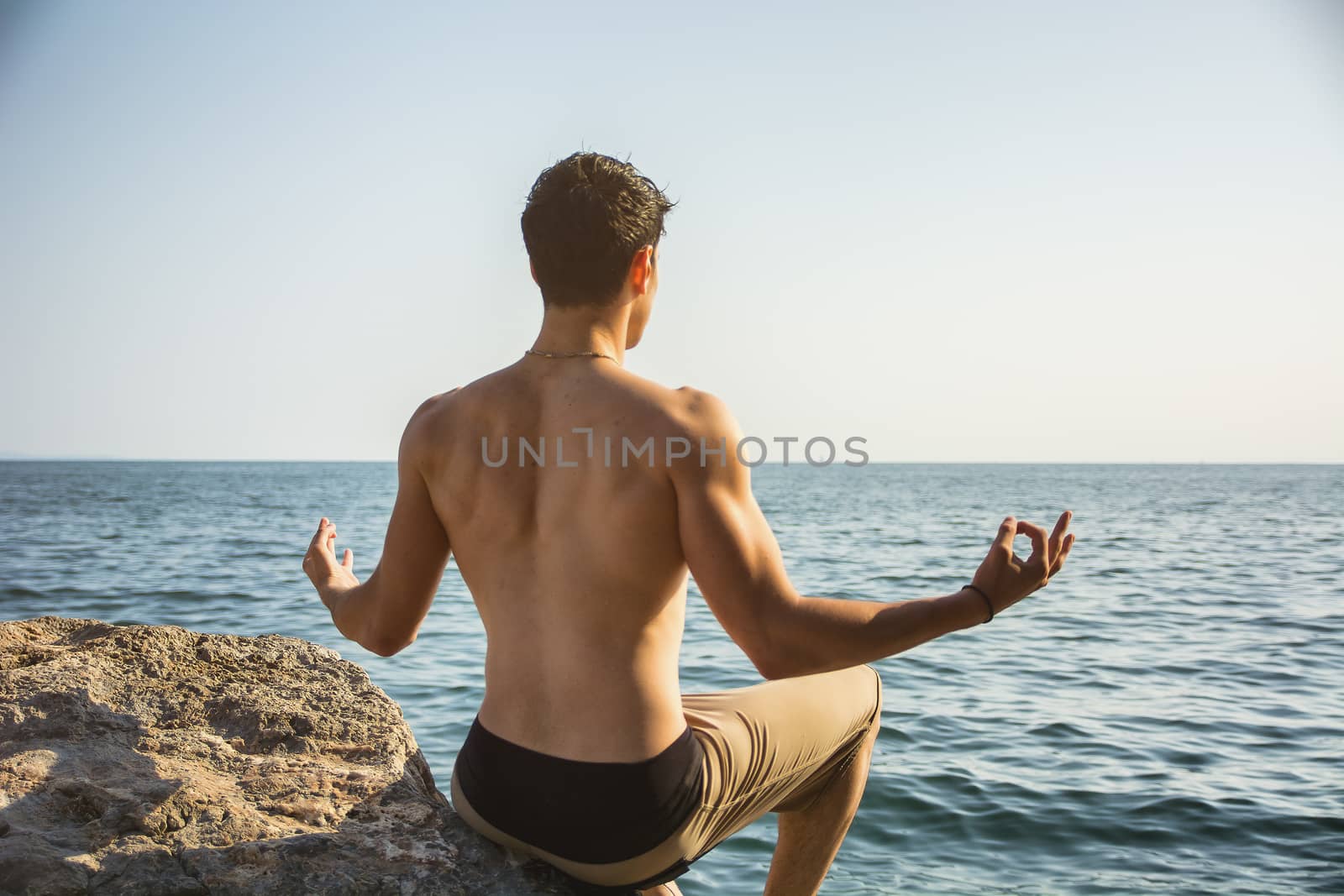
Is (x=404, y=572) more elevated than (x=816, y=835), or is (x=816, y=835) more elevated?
(x=404, y=572)

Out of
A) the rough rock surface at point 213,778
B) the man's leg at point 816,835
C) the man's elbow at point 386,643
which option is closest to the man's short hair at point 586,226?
the man's elbow at point 386,643

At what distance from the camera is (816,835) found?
2.60 m

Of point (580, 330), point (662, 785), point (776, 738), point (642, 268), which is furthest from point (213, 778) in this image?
point (642, 268)

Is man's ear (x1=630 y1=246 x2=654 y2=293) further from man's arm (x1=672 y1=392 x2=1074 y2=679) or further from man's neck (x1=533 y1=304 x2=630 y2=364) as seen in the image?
man's arm (x1=672 y1=392 x2=1074 y2=679)

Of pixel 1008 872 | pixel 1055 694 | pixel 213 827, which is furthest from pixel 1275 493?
pixel 213 827

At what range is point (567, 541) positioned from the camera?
1.91m

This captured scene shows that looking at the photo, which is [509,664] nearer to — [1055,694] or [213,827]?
[213,827]

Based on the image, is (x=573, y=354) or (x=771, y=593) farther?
(x=573, y=354)

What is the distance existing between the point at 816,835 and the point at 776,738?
0.47 m

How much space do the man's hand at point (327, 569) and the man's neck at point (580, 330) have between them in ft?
2.47

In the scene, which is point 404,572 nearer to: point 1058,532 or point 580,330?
point 580,330

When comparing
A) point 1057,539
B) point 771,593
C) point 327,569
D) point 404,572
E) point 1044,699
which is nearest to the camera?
point 771,593

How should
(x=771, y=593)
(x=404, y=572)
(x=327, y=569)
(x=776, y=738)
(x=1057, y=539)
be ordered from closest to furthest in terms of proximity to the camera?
1. (x=771, y=593)
2. (x=1057, y=539)
3. (x=404, y=572)
4. (x=776, y=738)
5. (x=327, y=569)

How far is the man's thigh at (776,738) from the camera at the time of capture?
2164mm
